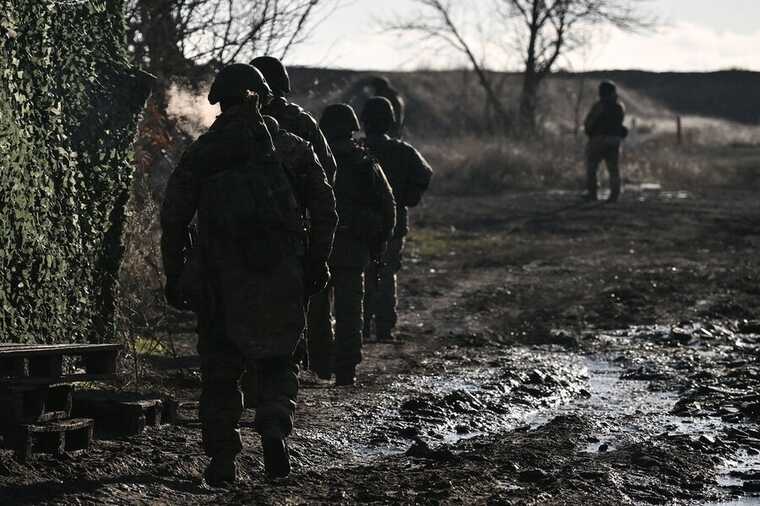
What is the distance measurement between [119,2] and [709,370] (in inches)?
191

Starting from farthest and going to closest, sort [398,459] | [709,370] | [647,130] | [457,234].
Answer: [647,130] → [457,234] → [709,370] → [398,459]

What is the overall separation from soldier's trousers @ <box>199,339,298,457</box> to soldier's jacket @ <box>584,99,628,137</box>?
60.2ft

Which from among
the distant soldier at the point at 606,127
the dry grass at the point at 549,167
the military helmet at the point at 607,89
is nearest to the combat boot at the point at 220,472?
the distant soldier at the point at 606,127

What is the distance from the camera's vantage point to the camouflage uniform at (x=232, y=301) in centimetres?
626

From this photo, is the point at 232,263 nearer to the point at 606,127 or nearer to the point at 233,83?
the point at 233,83

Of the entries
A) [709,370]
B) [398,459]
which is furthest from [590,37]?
[398,459]

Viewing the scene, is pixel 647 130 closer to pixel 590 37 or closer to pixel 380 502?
pixel 590 37

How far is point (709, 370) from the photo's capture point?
10172mm

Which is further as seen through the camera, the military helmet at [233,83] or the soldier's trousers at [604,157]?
the soldier's trousers at [604,157]

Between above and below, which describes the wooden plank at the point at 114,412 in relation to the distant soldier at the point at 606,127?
below

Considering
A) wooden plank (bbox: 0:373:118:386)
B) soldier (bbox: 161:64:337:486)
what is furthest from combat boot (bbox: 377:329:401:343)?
wooden plank (bbox: 0:373:118:386)

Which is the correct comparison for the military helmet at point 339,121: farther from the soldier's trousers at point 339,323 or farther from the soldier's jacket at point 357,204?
the soldier's trousers at point 339,323

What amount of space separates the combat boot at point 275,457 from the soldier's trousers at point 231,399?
4 centimetres

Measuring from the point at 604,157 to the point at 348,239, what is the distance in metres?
16.4
